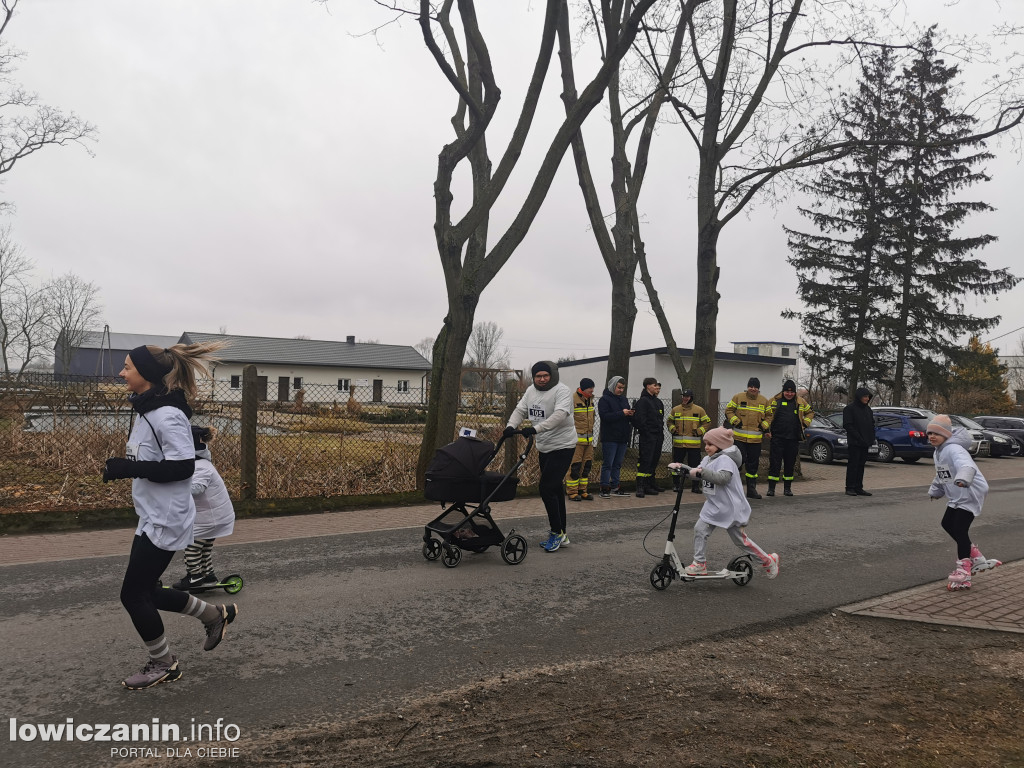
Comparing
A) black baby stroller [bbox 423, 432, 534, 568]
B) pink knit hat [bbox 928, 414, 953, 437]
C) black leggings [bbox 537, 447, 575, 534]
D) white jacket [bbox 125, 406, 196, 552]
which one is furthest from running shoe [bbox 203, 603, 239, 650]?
pink knit hat [bbox 928, 414, 953, 437]

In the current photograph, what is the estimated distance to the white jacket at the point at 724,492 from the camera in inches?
248

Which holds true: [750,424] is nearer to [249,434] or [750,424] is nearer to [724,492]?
[724,492]

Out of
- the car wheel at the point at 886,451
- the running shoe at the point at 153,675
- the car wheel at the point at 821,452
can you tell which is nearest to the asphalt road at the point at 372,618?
the running shoe at the point at 153,675

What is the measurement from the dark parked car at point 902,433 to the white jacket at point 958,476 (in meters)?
15.0

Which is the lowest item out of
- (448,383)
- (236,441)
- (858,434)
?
(236,441)

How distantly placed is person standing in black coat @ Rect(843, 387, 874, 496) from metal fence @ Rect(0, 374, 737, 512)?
769 centimetres

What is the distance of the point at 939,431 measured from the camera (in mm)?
6836

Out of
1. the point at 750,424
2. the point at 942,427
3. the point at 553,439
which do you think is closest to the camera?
the point at 942,427

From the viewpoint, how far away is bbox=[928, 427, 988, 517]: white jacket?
6.61 meters

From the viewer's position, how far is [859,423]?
1330cm

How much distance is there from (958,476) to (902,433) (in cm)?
1648

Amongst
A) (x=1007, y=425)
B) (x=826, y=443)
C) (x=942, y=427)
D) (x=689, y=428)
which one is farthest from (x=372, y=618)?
(x=1007, y=425)

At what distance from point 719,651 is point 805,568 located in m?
2.91

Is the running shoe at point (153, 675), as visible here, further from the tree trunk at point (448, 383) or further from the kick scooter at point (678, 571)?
the tree trunk at point (448, 383)
